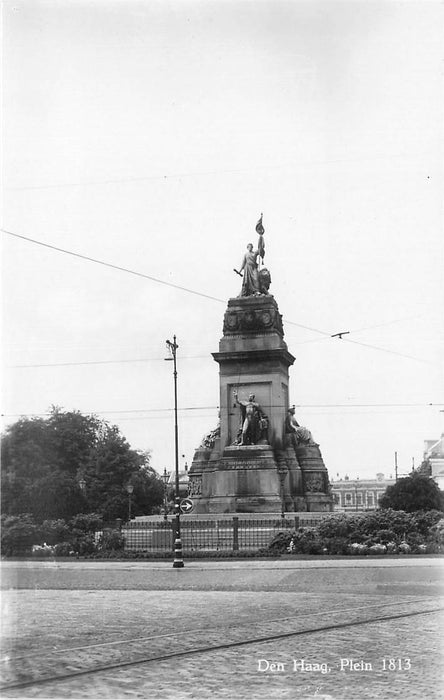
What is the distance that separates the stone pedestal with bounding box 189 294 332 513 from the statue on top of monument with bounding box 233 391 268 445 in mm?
174

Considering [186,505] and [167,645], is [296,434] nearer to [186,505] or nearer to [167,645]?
[186,505]

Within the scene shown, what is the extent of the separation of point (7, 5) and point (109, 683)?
8.45m

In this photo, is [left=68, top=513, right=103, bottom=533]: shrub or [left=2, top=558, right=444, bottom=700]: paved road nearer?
[left=2, top=558, right=444, bottom=700]: paved road

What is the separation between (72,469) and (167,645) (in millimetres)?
73310

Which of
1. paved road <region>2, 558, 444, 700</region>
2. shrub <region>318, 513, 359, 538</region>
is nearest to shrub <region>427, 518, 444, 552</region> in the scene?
shrub <region>318, 513, 359, 538</region>

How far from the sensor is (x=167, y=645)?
12.0 meters

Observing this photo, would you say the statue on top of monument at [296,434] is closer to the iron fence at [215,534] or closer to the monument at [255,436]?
the monument at [255,436]

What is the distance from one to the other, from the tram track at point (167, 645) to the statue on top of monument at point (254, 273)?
87.0 feet

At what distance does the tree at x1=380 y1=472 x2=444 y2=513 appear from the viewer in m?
86.9

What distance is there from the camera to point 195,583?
871 inches

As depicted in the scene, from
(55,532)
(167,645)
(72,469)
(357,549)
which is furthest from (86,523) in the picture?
(72,469)

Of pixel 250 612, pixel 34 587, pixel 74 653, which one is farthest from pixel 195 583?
pixel 74 653

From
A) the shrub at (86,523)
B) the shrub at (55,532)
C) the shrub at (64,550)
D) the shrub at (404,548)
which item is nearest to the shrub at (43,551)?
the shrub at (64,550)

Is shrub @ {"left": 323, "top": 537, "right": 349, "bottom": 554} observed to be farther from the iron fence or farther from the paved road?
the paved road
